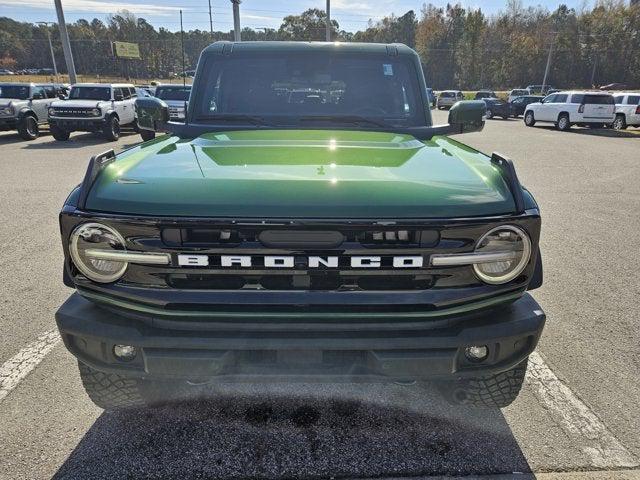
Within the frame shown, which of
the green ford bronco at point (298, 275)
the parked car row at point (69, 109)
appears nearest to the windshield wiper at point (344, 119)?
the green ford bronco at point (298, 275)

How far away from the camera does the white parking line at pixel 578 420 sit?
2.34 m

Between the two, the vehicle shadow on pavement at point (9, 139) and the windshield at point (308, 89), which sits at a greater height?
the windshield at point (308, 89)

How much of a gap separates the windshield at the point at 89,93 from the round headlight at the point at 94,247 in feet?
51.2

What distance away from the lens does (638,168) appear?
11453mm

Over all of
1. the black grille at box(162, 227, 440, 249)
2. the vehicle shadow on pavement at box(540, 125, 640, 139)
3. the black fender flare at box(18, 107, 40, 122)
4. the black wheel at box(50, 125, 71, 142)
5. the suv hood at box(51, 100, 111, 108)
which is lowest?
the vehicle shadow on pavement at box(540, 125, 640, 139)

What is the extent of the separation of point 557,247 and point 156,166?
4917mm

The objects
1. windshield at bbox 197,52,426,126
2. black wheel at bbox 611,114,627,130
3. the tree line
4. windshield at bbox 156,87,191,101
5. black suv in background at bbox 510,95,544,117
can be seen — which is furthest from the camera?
the tree line

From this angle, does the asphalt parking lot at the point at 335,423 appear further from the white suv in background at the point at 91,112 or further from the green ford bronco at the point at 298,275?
the white suv in background at the point at 91,112

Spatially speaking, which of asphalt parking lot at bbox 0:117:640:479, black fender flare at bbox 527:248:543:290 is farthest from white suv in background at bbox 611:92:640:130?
black fender flare at bbox 527:248:543:290

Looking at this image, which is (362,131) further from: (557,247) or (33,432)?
(557,247)

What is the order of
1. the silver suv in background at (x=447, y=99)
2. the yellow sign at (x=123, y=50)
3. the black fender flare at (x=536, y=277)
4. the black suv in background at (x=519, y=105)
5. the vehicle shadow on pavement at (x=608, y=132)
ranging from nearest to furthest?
the black fender flare at (x=536, y=277) < the vehicle shadow on pavement at (x=608, y=132) < the black suv in background at (x=519, y=105) < the silver suv in background at (x=447, y=99) < the yellow sign at (x=123, y=50)

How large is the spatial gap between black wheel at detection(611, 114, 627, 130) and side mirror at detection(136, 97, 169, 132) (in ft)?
72.9

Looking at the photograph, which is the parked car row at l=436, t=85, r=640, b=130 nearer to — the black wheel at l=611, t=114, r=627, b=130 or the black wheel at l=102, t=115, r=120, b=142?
the black wheel at l=611, t=114, r=627, b=130

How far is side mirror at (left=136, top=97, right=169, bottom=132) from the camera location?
11.5ft
